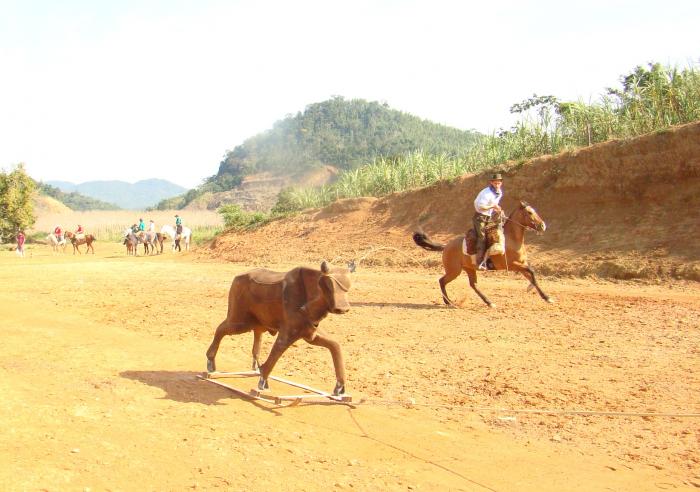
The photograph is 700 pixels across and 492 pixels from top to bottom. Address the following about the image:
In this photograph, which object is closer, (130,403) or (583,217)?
(130,403)

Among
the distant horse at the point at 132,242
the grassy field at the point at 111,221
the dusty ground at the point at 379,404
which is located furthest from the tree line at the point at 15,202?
the dusty ground at the point at 379,404

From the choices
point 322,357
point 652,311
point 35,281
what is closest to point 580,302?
point 652,311

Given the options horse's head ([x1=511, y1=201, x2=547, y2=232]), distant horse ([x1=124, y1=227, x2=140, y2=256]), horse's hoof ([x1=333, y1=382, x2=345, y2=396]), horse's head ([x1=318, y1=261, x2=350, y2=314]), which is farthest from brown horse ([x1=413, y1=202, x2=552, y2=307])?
distant horse ([x1=124, y1=227, x2=140, y2=256])

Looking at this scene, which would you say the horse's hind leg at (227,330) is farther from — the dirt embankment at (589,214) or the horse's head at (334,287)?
the dirt embankment at (589,214)

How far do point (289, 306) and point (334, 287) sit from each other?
27.1 inches

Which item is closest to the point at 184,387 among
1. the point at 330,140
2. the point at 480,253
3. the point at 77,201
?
the point at 480,253

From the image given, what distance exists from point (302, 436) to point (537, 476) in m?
2.12

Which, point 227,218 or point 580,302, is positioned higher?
point 227,218

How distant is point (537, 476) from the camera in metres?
5.41

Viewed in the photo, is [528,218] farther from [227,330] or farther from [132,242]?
[132,242]

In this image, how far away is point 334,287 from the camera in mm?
6570

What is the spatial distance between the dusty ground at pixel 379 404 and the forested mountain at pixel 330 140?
73.3 m

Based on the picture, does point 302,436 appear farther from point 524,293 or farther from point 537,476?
point 524,293

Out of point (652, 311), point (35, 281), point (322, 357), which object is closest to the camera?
point (322, 357)
